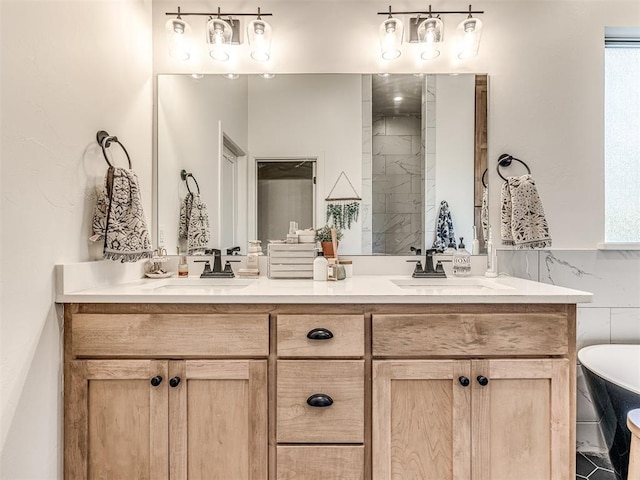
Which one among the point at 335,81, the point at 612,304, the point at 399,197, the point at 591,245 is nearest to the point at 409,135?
the point at 399,197

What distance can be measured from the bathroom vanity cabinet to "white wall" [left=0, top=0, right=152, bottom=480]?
0.31ft

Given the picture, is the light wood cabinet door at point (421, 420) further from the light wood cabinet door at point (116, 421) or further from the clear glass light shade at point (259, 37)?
the clear glass light shade at point (259, 37)

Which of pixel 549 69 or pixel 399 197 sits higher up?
pixel 549 69

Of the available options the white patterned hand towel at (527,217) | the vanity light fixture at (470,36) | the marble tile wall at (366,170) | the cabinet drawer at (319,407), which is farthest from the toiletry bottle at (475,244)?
the cabinet drawer at (319,407)

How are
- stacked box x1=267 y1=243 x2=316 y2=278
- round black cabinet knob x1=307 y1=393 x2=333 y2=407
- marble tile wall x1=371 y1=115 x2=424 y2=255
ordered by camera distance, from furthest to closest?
marble tile wall x1=371 y1=115 x2=424 y2=255
stacked box x1=267 y1=243 x2=316 y2=278
round black cabinet knob x1=307 y1=393 x2=333 y2=407

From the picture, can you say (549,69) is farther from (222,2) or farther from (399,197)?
(222,2)

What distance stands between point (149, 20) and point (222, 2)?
0.37 meters

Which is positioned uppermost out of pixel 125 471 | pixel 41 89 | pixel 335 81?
pixel 335 81

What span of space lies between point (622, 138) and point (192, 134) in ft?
7.29

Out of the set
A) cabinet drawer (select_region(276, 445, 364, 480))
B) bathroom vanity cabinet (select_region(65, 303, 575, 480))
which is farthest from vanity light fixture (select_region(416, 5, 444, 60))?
cabinet drawer (select_region(276, 445, 364, 480))

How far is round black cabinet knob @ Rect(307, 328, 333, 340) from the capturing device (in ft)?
4.08

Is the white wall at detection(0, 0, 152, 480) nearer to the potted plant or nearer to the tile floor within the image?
the potted plant

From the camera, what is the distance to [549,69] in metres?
1.85

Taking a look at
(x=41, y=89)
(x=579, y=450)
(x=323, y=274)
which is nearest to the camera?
(x=41, y=89)
